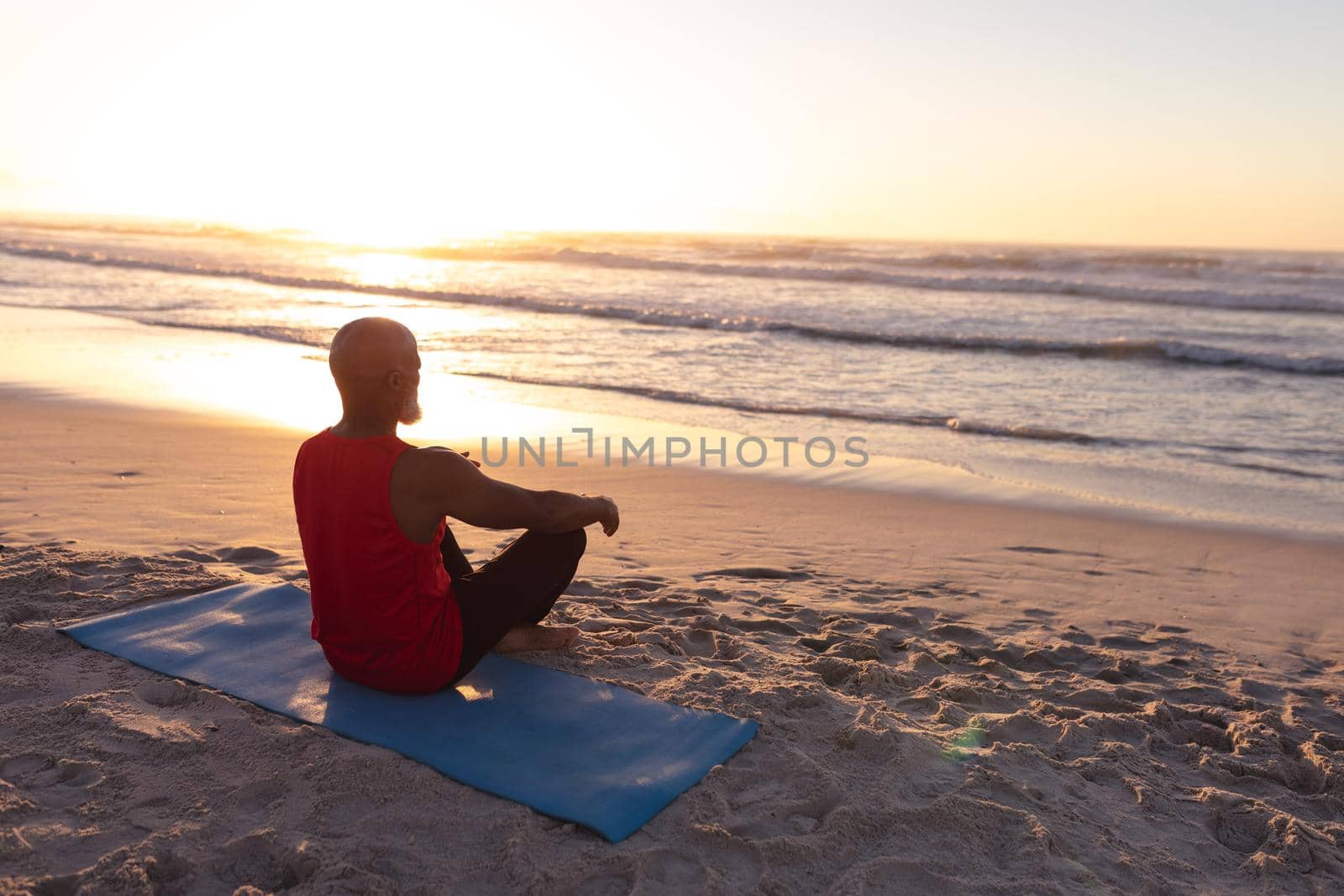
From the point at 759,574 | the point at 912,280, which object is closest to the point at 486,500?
the point at 759,574

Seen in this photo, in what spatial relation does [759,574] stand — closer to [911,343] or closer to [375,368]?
[375,368]

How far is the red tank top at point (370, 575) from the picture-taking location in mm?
2980

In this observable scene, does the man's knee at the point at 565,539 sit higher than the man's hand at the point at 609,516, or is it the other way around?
the man's hand at the point at 609,516

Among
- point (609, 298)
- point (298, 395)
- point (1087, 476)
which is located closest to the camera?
point (1087, 476)

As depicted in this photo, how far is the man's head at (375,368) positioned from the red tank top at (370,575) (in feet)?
0.35

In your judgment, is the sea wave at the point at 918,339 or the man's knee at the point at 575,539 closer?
the man's knee at the point at 575,539

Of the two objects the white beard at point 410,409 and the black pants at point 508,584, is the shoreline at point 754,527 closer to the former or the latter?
the black pants at point 508,584

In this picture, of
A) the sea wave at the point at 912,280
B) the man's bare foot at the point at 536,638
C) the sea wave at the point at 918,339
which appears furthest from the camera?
the sea wave at the point at 912,280

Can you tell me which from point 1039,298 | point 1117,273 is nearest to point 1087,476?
point 1039,298

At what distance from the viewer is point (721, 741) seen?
3.14 metres

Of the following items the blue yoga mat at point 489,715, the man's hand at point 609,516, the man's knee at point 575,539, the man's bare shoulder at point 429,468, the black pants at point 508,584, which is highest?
the man's bare shoulder at point 429,468

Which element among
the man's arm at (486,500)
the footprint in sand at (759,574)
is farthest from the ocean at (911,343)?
the man's arm at (486,500)

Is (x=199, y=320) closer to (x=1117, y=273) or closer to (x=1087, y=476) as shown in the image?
(x=1087, y=476)

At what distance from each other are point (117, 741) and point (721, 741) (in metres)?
1.86
